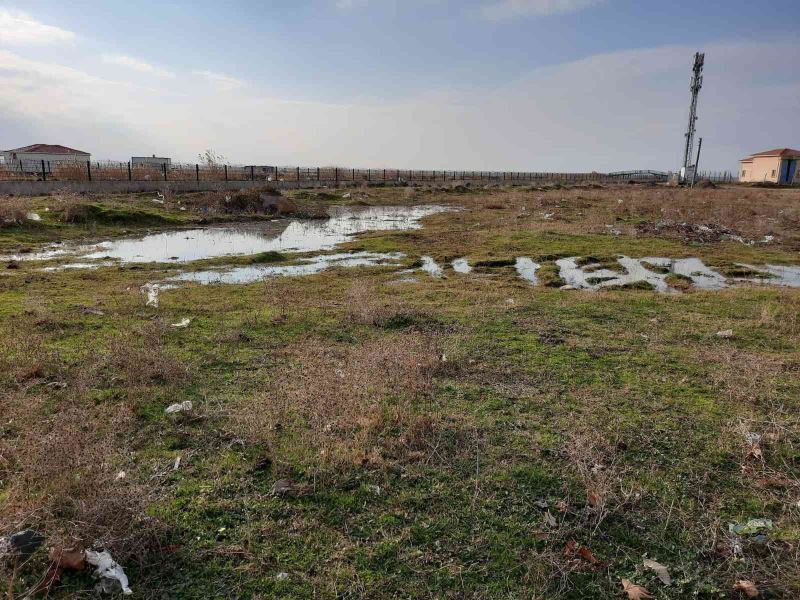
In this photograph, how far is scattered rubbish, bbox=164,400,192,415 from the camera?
4980mm

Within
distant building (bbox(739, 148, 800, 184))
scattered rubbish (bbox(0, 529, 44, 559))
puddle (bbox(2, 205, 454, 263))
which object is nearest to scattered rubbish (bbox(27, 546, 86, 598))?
scattered rubbish (bbox(0, 529, 44, 559))

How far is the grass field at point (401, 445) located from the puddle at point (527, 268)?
310 cm

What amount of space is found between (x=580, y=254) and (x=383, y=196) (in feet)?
78.1

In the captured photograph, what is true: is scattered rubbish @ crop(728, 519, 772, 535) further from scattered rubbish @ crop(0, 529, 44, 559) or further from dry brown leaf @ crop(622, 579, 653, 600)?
scattered rubbish @ crop(0, 529, 44, 559)

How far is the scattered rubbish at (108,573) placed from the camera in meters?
2.94

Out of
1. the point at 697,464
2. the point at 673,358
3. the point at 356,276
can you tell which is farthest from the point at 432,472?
the point at 356,276

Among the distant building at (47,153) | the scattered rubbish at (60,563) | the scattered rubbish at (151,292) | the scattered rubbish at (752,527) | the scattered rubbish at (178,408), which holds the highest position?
the distant building at (47,153)

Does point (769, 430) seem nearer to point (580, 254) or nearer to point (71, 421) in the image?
point (71, 421)

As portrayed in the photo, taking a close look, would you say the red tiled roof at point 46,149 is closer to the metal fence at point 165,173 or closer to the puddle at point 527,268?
the metal fence at point 165,173

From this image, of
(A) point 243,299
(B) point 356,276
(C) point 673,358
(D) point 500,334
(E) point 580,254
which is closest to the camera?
(C) point 673,358

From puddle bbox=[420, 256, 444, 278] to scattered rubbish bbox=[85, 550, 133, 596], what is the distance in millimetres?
9956

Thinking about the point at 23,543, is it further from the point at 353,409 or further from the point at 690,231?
the point at 690,231

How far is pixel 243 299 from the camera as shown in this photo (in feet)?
31.1

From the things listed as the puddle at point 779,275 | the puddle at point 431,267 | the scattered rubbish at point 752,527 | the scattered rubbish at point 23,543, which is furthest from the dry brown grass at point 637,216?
the scattered rubbish at point 23,543
